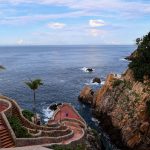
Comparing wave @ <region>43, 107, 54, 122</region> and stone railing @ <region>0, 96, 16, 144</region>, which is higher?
stone railing @ <region>0, 96, 16, 144</region>

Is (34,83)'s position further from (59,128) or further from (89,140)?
(89,140)

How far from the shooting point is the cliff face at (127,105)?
215 feet

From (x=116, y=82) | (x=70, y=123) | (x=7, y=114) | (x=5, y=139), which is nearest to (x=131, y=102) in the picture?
(x=116, y=82)

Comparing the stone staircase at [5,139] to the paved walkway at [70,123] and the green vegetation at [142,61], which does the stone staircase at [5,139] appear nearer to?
the paved walkway at [70,123]

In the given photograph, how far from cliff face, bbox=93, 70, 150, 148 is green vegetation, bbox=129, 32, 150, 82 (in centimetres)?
175

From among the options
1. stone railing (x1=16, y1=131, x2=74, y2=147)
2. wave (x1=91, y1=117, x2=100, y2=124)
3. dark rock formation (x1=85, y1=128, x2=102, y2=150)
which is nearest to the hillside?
wave (x1=91, y1=117, x2=100, y2=124)

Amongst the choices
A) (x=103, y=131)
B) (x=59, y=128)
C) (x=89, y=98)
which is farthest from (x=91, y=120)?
(x=59, y=128)

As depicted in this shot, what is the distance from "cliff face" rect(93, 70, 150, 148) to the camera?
2584 inches

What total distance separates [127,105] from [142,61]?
12.9 m

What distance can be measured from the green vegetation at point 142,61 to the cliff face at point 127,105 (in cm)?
175

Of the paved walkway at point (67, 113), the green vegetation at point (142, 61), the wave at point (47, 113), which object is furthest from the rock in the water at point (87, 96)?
the paved walkway at point (67, 113)

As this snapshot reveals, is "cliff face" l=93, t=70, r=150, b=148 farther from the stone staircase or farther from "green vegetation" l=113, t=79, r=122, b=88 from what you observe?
the stone staircase

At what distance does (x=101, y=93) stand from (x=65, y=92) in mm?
24747

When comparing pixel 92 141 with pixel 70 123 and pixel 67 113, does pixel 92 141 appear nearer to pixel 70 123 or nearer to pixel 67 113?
pixel 70 123
